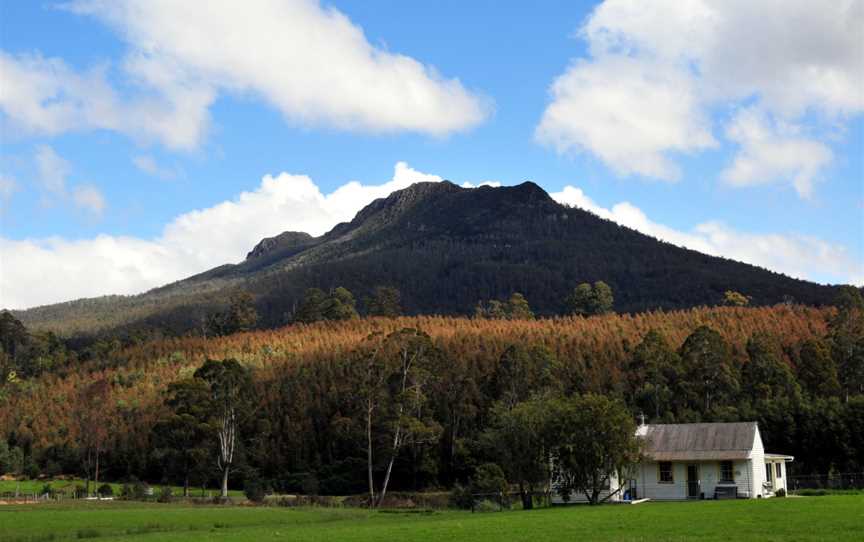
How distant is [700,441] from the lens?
50.7m

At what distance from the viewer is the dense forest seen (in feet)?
205

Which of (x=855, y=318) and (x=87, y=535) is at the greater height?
(x=855, y=318)

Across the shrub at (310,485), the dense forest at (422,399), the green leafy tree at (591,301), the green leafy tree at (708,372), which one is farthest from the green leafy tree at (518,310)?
the shrub at (310,485)

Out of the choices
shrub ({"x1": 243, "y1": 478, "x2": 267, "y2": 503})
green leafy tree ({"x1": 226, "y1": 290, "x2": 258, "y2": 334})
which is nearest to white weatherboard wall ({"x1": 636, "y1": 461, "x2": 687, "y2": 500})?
shrub ({"x1": 243, "y1": 478, "x2": 267, "y2": 503})

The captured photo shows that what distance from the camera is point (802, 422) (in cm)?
6009

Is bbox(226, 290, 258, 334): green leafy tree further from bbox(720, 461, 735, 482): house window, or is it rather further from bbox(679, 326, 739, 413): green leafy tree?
bbox(720, 461, 735, 482): house window

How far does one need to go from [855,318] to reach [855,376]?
37.1 ft

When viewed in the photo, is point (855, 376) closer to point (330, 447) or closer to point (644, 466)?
point (644, 466)

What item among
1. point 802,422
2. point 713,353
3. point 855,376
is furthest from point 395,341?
point 855,376

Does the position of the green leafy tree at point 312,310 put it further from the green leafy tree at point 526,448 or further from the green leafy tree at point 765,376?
the green leafy tree at point 526,448

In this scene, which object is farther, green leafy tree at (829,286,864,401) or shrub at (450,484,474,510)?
green leafy tree at (829,286,864,401)

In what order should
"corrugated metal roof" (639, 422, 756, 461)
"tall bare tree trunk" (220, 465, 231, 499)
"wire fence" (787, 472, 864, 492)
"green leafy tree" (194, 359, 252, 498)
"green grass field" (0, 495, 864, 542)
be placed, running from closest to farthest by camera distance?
"green grass field" (0, 495, 864, 542), "corrugated metal roof" (639, 422, 756, 461), "wire fence" (787, 472, 864, 492), "tall bare tree trunk" (220, 465, 231, 499), "green leafy tree" (194, 359, 252, 498)

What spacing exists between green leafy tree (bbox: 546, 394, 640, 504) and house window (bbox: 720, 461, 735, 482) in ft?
22.5

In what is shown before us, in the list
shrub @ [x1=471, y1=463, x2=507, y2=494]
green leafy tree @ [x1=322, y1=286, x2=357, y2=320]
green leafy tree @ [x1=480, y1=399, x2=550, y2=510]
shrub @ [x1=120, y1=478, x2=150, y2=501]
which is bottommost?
shrub @ [x1=120, y1=478, x2=150, y2=501]
